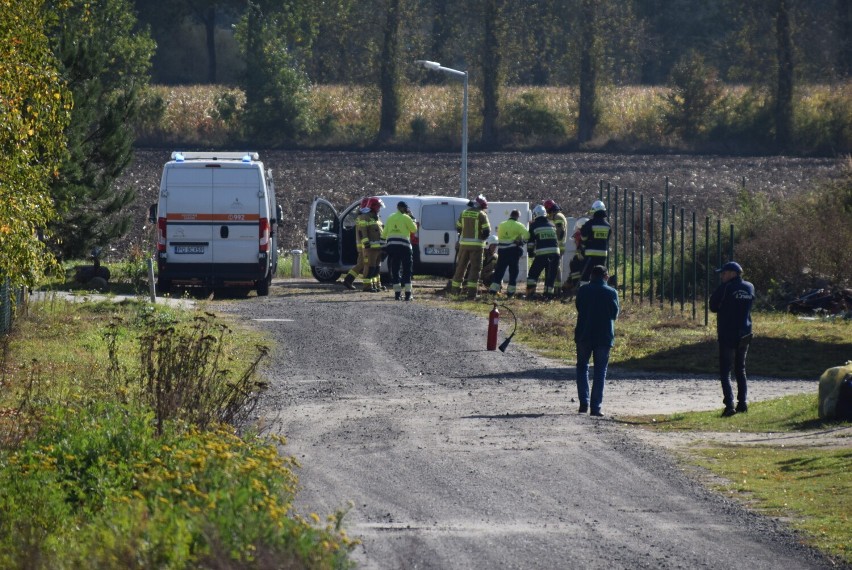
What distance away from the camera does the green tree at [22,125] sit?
540 inches

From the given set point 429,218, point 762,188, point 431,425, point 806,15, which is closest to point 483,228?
point 429,218

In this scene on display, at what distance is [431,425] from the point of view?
1420 centimetres

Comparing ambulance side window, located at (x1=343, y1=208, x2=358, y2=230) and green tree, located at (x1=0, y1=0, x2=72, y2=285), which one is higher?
green tree, located at (x1=0, y1=0, x2=72, y2=285)

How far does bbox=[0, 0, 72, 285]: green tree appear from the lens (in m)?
13.7

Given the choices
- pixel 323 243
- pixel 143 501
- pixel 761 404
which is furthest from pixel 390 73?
pixel 143 501

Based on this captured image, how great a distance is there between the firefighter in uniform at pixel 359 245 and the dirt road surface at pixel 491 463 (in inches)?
277

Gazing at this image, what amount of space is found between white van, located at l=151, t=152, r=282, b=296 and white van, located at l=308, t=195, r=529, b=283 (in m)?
4.26

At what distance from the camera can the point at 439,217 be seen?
30.9 metres

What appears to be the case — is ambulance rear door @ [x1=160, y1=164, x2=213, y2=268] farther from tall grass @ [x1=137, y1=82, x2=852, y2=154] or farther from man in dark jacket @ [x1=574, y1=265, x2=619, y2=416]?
tall grass @ [x1=137, y1=82, x2=852, y2=154]

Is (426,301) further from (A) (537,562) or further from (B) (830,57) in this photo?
(B) (830,57)

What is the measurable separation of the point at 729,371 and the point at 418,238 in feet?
52.5

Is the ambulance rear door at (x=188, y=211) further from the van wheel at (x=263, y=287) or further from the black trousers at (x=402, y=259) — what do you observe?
the black trousers at (x=402, y=259)

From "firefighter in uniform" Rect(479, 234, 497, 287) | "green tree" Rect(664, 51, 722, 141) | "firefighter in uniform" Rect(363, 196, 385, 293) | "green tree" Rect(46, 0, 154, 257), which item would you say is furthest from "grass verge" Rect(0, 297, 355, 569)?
"green tree" Rect(664, 51, 722, 141)

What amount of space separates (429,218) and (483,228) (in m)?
3.79
